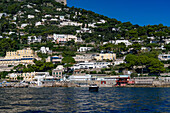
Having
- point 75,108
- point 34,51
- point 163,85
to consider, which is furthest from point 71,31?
point 75,108

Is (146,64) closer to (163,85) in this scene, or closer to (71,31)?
(163,85)

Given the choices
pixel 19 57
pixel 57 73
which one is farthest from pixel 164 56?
pixel 19 57

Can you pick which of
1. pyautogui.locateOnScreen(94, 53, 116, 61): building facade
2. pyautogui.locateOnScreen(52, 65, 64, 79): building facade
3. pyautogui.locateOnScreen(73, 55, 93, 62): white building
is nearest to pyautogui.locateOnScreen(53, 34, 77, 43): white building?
pyautogui.locateOnScreen(73, 55, 93, 62): white building

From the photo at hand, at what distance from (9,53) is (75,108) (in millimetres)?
90820

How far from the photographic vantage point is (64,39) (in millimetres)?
138875

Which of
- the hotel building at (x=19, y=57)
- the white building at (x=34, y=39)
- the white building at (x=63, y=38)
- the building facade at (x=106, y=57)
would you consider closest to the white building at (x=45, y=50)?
the hotel building at (x=19, y=57)

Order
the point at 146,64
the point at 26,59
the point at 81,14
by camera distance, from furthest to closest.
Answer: the point at 81,14 → the point at 26,59 → the point at 146,64

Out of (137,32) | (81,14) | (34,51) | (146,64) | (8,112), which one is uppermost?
(81,14)

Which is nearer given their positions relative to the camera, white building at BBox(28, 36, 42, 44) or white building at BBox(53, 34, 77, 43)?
white building at BBox(28, 36, 42, 44)

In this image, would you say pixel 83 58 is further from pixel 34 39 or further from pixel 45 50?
pixel 34 39

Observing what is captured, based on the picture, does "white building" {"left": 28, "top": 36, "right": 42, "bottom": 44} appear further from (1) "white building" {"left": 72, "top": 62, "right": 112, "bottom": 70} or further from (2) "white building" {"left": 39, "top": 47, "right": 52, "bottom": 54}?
(1) "white building" {"left": 72, "top": 62, "right": 112, "bottom": 70}

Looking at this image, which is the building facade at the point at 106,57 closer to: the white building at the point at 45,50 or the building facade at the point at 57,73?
the white building at the point at 45,50

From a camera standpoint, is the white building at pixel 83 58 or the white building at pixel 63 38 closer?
the white building at pixel 83 58

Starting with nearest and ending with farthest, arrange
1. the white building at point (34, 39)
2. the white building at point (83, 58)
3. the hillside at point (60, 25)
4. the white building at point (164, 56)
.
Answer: the white building at point (164, 56), the white building at point (83, 58), the white building at point (34, 39), the hillside at point (60, 25)
